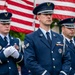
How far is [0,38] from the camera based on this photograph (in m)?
7.89

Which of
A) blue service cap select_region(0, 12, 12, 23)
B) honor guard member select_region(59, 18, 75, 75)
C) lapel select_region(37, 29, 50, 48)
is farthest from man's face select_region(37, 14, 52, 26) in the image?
honor guard member select_region(59, 18, 75, 75)

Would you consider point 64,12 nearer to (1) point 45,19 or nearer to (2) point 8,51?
(2) point 8,51

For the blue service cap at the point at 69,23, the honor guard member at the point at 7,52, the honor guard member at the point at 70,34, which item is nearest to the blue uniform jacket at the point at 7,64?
the honor guard member at the point at 7,52

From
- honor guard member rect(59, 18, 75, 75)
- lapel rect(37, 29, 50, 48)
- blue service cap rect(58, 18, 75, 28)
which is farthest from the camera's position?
blue service cap rect(58, 18, 75, 28)

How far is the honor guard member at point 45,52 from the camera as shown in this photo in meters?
7.09

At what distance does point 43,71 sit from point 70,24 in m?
1.74

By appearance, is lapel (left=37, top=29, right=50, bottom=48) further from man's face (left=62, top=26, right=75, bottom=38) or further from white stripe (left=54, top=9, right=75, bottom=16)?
white stripe (left=54, top=9, right=75, bottom=16)

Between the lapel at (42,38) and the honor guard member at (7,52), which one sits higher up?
the lapel at (42,38)

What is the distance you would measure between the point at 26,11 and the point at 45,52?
3955 mm

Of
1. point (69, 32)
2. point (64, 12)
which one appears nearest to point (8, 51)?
point (69, 32)

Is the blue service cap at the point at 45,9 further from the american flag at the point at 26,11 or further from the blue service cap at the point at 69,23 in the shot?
the american flag at the point at 26,11

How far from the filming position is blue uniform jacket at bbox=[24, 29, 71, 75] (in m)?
7.09

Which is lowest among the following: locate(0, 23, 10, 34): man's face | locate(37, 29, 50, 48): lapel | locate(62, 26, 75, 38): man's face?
locate(62, 26, 75, 38): man's face

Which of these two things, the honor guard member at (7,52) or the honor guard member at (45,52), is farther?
the honor guard member at (7,52)
